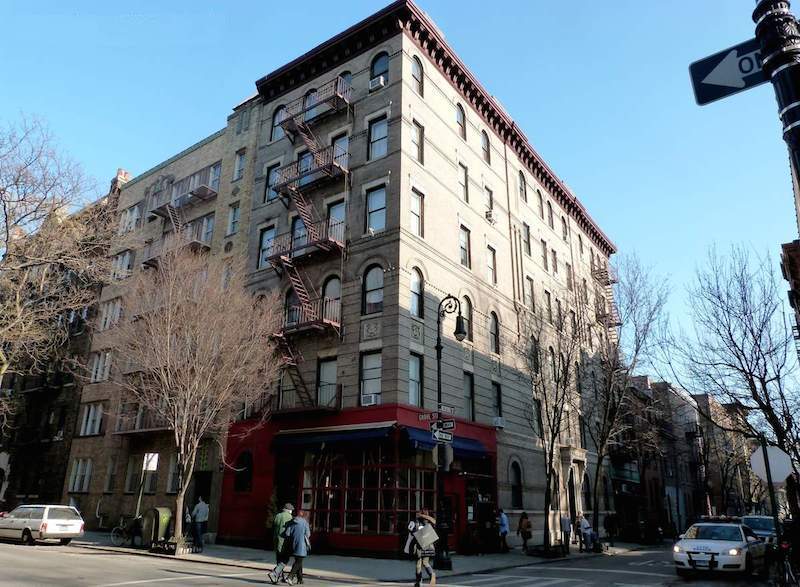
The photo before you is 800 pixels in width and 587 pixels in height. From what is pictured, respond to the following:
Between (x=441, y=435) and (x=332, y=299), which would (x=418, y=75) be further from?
(x=441, y=435)

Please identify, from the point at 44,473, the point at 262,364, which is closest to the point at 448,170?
the point at 262,364

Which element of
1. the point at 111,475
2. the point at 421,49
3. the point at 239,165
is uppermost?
the point at 421,49

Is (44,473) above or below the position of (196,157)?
below

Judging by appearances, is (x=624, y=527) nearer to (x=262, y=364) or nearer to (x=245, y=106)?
(x=262, y=364)

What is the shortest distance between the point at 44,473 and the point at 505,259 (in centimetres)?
3089

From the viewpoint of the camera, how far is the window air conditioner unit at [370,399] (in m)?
21.6

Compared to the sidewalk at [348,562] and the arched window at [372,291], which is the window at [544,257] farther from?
the sidewalk at [348,562]

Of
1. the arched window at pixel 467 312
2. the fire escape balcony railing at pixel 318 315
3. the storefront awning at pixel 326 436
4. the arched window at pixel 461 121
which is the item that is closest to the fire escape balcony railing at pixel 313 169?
the fire escape balcony railing at pixel 318 315

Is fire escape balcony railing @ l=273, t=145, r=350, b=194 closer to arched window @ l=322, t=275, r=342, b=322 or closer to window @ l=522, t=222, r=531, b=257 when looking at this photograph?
arched window @ l=322, t=275, r=342, b=322

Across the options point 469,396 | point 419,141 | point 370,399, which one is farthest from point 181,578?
point 419,141

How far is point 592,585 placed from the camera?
14258 mm

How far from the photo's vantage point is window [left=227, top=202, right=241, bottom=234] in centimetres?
3108

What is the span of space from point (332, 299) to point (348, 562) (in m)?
10.4

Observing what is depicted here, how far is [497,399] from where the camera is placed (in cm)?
2836
